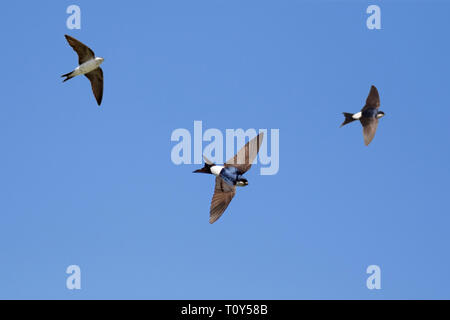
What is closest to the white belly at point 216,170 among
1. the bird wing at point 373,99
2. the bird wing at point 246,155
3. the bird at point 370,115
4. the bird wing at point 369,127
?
the bird wing at point 246,155

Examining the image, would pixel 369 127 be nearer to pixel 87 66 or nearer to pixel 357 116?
pixel 357 116

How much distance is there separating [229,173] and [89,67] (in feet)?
13.8

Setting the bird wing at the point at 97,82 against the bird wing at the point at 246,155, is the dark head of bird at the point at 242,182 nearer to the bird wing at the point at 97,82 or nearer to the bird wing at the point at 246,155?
the bird wing at the point at 246,155

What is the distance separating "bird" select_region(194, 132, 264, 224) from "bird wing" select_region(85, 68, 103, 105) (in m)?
3.69

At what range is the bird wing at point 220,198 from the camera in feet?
34.4

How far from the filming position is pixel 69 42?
41.4ft

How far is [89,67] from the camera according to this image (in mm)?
13172

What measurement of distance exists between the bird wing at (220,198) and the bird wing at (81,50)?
4064mm

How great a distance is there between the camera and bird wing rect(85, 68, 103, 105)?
13688 millimetres
